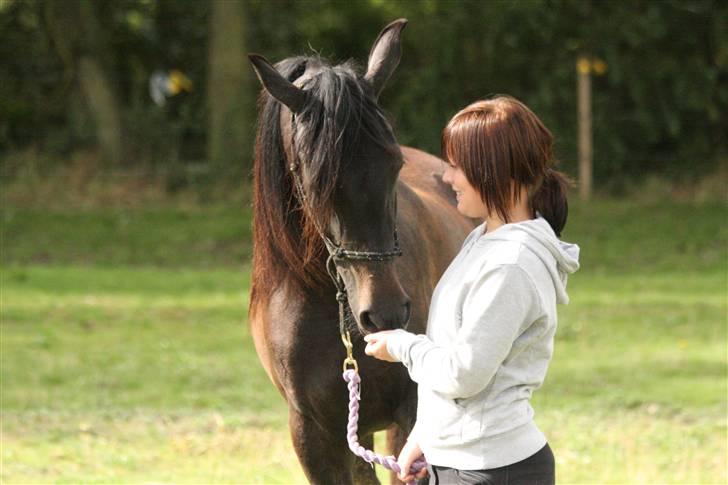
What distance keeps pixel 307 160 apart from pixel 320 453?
1186mm

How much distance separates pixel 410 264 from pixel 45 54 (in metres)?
14.4

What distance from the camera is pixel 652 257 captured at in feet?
43.6

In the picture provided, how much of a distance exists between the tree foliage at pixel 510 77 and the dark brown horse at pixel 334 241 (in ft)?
36.2

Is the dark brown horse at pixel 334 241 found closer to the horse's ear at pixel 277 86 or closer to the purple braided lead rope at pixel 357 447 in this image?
the horse's ear at pixel 277 86

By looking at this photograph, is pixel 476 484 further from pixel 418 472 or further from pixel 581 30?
pixel 581 30

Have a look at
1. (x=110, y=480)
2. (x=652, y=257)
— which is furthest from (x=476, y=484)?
(x=652, y=257)

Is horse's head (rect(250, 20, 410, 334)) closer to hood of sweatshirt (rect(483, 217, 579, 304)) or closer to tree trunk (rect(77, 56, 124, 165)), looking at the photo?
hood of sweatshirt (rect(483, 217, 579, 304))

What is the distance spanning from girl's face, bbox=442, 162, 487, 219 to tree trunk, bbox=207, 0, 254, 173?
43.1ft

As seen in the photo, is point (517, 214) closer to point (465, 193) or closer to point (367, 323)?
point (465, 193)

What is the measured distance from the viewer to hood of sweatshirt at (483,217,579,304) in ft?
8.86

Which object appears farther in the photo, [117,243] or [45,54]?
[45,54]

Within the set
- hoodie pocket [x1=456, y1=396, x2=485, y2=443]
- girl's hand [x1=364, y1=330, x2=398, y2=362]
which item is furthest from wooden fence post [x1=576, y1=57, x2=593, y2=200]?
hoodie pocket [x1=456, y1=396, x2=485, y2=443]

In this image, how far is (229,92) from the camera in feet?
52.8

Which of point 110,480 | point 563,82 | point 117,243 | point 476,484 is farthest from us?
point 563,82
